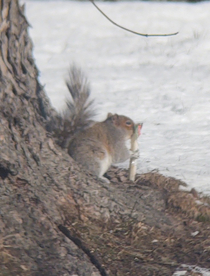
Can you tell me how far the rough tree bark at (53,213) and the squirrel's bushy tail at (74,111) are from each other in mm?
381

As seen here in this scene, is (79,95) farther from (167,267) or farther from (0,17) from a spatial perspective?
(167,267)

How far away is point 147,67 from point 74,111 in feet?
12.2

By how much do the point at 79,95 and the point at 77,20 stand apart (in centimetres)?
561

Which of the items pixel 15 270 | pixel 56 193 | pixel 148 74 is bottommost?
pixel 15 270

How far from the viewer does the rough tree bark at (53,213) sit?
8.45 ft

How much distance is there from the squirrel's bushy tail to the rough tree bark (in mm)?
381

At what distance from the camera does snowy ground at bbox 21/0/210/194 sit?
466cm

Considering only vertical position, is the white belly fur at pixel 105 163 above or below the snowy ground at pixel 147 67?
below

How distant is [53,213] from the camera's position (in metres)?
2.78

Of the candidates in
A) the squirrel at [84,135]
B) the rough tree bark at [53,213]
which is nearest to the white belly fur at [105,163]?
the squirrel at [84,135]

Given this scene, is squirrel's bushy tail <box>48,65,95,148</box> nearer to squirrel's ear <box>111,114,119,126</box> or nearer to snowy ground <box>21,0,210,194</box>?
squirrel's ear <box>111,114,119,126</box>

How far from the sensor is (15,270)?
8.07 feet

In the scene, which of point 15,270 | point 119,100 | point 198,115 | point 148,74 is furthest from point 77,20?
point 15,270

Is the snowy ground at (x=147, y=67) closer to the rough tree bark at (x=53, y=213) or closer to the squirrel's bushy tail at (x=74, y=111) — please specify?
the squirrel's bushy tail at (x=74, y=111)
